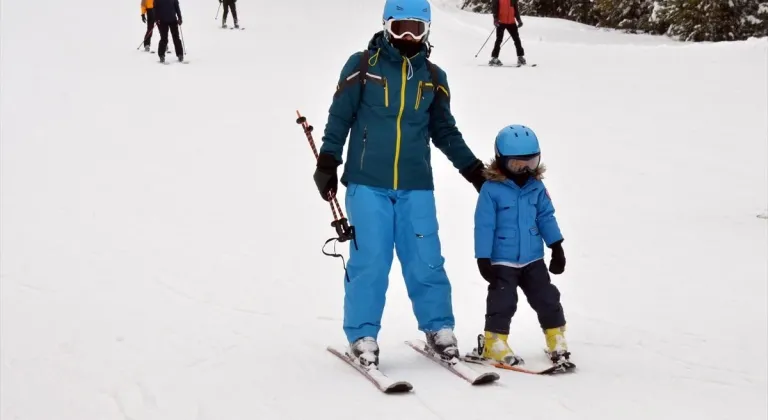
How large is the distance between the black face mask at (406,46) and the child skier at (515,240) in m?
0.61

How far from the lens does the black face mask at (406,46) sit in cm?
447

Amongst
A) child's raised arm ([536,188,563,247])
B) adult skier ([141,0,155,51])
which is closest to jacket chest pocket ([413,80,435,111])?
child's raised arm ([536,188,563,247])

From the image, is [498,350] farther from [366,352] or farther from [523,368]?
[366,352]

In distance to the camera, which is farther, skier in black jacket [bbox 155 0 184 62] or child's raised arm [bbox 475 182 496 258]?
skier in black jacket [bbox 155 0 184 62]

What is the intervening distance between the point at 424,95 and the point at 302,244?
125 inches

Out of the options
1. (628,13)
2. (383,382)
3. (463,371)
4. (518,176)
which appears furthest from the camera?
(628,13)

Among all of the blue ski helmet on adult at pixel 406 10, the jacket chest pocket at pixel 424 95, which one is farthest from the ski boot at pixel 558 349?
the blue ski helmet on adult at pixel 406 10

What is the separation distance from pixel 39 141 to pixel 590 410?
827 cm

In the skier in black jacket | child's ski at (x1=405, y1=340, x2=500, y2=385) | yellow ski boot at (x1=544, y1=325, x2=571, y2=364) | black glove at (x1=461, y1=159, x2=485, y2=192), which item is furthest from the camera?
the skier in black jacket

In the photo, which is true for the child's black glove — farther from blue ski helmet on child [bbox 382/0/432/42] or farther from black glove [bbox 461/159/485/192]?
blue ski helmet on child [bbox 382/0/432/42]

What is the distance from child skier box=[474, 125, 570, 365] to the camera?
4590 mm

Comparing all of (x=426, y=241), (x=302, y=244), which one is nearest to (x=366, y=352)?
(x=426, y=241)

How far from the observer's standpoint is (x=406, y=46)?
4477mm

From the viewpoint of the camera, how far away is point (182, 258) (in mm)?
6953
